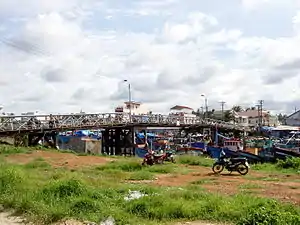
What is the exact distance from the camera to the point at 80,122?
44844 mm

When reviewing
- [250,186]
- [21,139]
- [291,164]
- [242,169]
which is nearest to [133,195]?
[250,186]

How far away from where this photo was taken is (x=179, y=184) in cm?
1662

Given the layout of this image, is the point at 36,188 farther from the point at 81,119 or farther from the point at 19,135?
the point at 81,119

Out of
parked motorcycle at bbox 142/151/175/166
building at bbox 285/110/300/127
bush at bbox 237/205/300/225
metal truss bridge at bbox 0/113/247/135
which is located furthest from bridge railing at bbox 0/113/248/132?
building at bbox 285/110/300/127

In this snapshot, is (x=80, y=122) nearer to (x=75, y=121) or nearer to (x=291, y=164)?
(x=75, y=121)

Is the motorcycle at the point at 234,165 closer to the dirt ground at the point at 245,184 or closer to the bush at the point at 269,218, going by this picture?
the dirt ground at the point at 245,184

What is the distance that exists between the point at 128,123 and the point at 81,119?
6398 millimetres

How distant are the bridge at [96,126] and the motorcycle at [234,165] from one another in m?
21.0

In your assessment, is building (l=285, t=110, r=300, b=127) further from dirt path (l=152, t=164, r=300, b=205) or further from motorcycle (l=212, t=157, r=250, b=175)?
dirt path (l=152, t=164, r=300, b=205)

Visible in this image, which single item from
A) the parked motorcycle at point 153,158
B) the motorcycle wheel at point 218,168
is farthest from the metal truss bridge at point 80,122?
the motorcycle wheel at point 218,168

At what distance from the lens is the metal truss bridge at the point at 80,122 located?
3747 cm

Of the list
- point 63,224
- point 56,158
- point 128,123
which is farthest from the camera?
point 128,123

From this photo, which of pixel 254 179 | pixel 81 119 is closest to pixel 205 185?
pixel 254 179

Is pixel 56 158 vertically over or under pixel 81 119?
under
